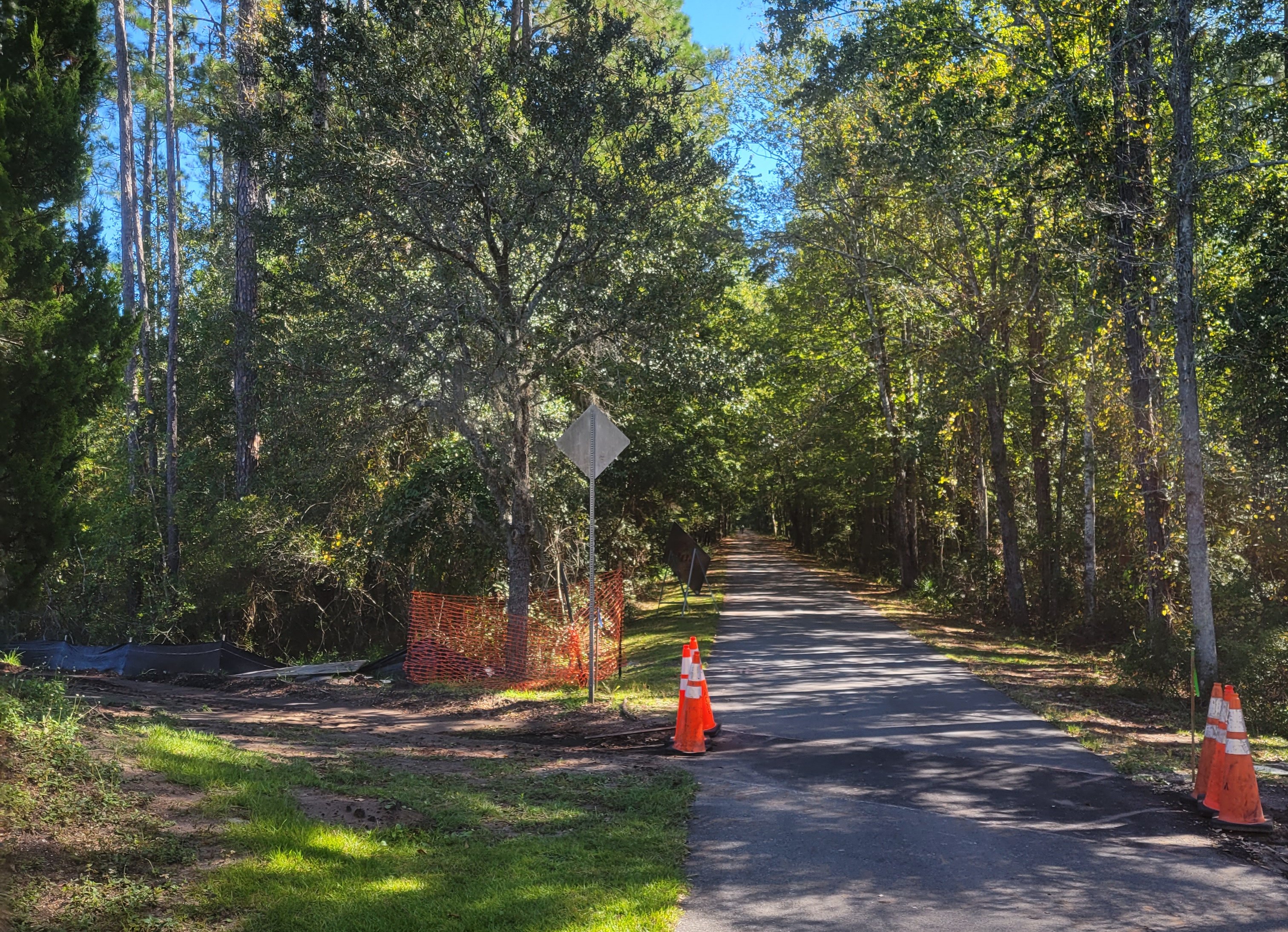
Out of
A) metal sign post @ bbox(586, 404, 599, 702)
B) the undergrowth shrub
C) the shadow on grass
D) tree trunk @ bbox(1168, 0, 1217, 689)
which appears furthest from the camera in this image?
the shadow on grass

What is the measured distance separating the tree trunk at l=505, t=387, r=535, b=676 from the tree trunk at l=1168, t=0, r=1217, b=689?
8926mm

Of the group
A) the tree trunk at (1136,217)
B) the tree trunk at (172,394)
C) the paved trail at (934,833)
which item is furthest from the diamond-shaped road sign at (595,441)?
the tree trunk at (172,394)

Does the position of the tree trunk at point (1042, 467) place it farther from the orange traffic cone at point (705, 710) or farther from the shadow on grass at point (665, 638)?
the orange traffic cone at point (705, 710)

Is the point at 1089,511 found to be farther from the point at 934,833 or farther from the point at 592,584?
the point at 934,833


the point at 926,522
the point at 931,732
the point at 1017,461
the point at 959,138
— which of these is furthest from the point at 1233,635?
the point at 926,522

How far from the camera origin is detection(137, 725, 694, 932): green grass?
14.9 ft

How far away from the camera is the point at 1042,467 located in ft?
70.2

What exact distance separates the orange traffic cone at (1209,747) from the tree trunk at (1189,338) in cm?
514

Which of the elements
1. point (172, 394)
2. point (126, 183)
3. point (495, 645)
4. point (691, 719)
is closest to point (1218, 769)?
point (691, 719)

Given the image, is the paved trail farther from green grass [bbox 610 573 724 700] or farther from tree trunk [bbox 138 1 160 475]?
tree trunk [bbox 138 1 160 475]

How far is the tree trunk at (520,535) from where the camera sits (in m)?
14.5

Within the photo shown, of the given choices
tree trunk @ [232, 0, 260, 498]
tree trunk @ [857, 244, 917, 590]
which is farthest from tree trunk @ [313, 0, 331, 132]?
tree trunk @ [857, 244, 917, 590]

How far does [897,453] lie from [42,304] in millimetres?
24435

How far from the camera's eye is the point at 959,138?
14.7 meters
